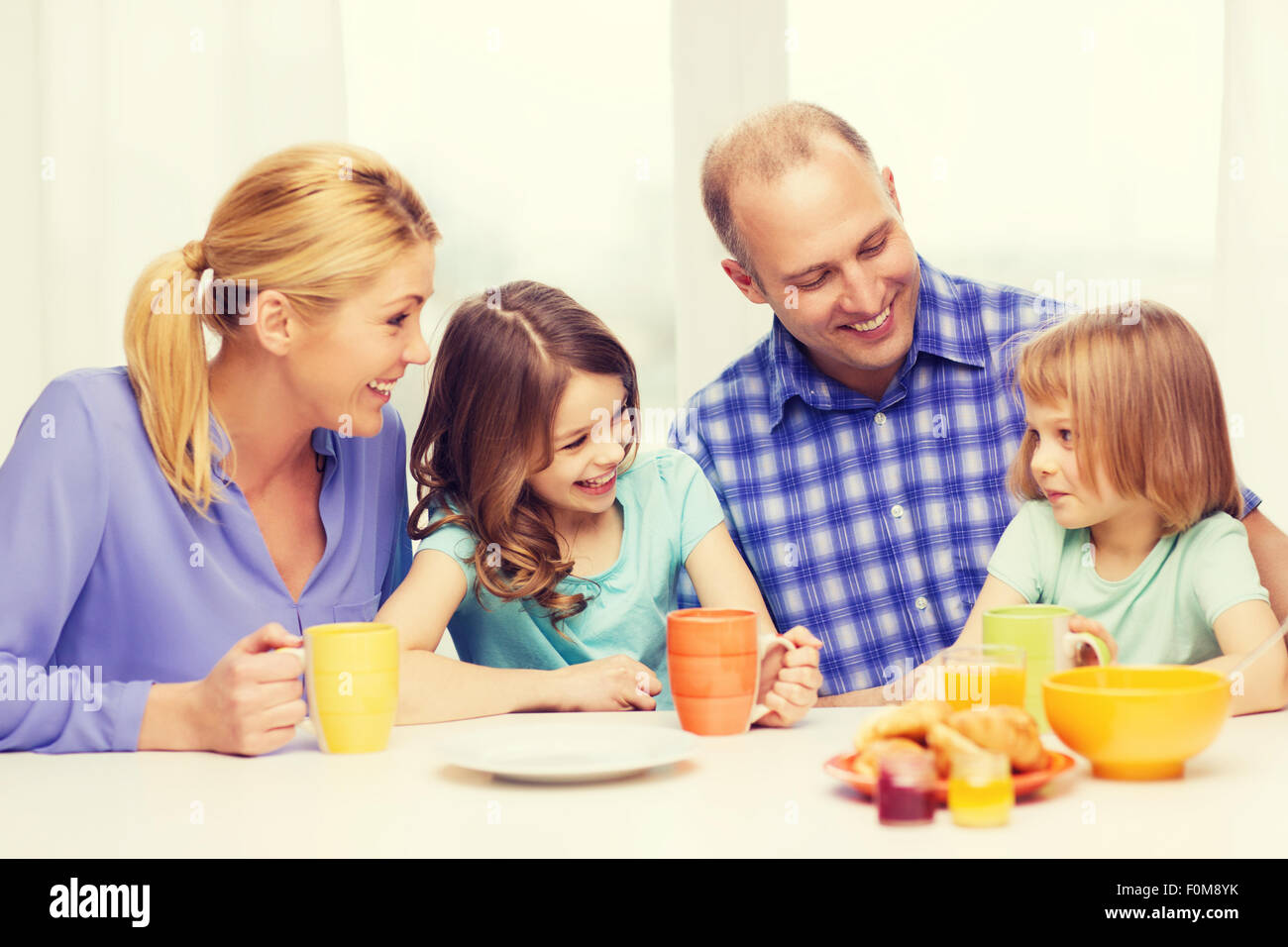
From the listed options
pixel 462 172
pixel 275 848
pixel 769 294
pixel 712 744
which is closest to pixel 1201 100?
pixel 769 294

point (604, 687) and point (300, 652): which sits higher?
point (300, 652)

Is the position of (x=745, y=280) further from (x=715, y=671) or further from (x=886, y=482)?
(x=715, y=671)

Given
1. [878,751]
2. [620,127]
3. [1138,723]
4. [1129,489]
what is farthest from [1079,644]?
[620,127]

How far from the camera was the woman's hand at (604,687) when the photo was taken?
1.41 m

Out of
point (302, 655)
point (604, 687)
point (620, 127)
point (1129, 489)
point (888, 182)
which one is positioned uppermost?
point (620, 127)

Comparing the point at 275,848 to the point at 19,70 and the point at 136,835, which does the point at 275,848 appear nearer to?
the point at 136,835

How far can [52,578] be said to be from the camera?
4.46 ft

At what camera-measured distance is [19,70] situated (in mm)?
2578

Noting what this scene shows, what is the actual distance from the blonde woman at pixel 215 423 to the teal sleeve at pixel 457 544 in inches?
5.3

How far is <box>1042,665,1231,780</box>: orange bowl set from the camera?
93 centimetres

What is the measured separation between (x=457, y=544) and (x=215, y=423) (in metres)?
0.35

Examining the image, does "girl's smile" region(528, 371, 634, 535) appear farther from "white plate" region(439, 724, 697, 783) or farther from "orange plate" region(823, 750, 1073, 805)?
"orange plate" region(823, 750, 1073, 805)

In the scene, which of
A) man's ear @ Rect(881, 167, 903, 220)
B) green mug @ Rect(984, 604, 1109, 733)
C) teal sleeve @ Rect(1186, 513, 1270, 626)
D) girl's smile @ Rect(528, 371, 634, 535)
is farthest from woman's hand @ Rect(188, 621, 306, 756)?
man's ear @ Rect(881, 167, 903, 220)

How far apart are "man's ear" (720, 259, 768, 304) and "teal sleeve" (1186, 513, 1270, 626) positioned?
2.69 feet
